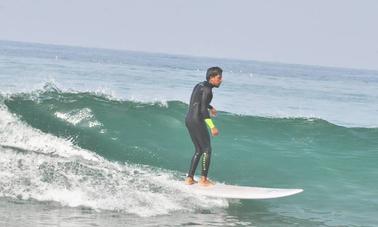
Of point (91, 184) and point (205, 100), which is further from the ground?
point (205, 100)

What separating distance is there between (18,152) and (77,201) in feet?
6.86

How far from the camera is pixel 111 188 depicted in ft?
29.9

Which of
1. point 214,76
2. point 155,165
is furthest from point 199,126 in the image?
point 155,165

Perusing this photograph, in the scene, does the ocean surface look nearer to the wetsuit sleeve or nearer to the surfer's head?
the wetsuit sleeve

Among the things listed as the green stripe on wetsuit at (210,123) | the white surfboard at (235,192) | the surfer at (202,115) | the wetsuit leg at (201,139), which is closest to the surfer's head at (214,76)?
the surfer at (202,115)

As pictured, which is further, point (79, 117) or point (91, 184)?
point (79, 117)

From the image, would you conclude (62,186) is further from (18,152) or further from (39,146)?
(39,146)

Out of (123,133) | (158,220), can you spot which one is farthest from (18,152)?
(123,133)

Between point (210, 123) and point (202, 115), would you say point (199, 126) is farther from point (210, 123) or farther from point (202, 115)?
point (210, 123)

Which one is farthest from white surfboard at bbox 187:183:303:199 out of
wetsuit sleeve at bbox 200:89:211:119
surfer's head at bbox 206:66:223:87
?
surfer's head at bbox 206:66:223:87

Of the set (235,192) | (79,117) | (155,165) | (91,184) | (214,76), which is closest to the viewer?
(214,76)

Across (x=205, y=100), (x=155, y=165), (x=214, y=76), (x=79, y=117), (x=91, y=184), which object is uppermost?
(x=214, y=76)

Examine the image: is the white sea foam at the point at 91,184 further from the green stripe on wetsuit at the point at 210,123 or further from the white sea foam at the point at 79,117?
the white sea foam at the point at 79,117

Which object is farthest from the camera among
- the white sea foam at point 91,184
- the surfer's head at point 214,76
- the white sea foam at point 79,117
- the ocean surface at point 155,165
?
the white sea foam at point 79,117
